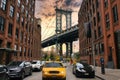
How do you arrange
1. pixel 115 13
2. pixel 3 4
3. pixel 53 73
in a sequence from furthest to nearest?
1. pixel 3 4
2. pixel 115 13
3. pixel 53 73

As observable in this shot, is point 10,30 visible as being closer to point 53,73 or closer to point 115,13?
point 115,13

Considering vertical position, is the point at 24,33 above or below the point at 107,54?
above

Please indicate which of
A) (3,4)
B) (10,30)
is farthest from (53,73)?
(10,30)

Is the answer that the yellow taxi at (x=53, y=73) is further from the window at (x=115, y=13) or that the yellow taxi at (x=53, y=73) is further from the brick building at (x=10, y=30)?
the window at (x=115, y=13)

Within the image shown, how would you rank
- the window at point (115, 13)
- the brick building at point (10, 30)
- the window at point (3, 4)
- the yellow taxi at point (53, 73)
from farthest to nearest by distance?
the window at point (3, 4), the brick building at point (10, 30), the window at point (115, 13), the yellow taxi at point (53, 73)

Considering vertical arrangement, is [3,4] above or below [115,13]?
above

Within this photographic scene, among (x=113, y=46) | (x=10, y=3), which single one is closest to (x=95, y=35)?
(x=113, y=46)

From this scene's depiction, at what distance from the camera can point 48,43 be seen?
117562 mm

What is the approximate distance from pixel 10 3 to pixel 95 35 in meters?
20.4

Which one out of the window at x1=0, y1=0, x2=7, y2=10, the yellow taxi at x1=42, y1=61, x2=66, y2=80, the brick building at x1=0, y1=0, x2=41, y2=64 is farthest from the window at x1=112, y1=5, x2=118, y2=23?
the window at x1=0, y1=0, x2=7, y2=10

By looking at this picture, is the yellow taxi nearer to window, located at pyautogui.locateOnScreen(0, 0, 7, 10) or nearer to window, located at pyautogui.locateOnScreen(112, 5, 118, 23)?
window, located at pyautogui.locateOnScreen(112, 5, 118, 23)

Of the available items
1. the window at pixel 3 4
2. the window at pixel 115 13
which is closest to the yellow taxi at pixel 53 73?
the window at pixel 115 13

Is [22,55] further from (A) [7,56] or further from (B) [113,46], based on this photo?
(B) [113,46]

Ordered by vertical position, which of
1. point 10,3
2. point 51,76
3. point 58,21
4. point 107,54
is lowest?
point 51,76
